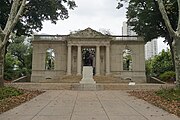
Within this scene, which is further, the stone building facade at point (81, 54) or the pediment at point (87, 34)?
the pediment at point (87, 34)

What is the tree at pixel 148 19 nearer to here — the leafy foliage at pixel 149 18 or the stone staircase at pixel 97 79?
the leafy foliage at pixel 149 18

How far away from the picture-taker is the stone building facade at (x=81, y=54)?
4056cm

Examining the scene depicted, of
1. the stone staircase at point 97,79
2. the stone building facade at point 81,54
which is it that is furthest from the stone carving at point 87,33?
the stone staircase at point 97,79

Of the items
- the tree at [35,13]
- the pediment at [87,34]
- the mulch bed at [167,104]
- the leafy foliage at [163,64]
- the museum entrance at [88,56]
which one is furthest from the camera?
the museum entrance at [88,56]

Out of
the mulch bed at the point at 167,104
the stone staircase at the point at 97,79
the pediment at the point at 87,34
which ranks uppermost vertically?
the pediment at the point at 87,34

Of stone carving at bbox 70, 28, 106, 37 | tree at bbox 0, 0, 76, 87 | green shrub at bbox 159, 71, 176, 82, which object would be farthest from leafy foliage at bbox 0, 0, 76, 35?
green shrub at bbox 159, 71, 176, 82

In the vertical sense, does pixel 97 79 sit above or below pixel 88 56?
below

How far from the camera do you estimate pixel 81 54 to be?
40.9 metres

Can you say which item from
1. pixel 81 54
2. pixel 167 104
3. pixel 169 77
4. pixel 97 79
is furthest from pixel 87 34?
pixel 167 104

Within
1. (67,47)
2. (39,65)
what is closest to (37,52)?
(39,65)

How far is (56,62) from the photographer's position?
41625 mm

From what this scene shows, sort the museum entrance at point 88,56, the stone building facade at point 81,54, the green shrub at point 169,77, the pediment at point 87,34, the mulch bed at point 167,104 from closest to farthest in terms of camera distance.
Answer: the mulch bed at point 167,104
the green shrub at point 169,77
the stone building facade at point 81,54
the pediment at point 87,34
the museum entrance at point 88,56

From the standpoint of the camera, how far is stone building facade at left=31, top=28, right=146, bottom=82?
4056 cm

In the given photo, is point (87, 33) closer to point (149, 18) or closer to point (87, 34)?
point (87, 34)
